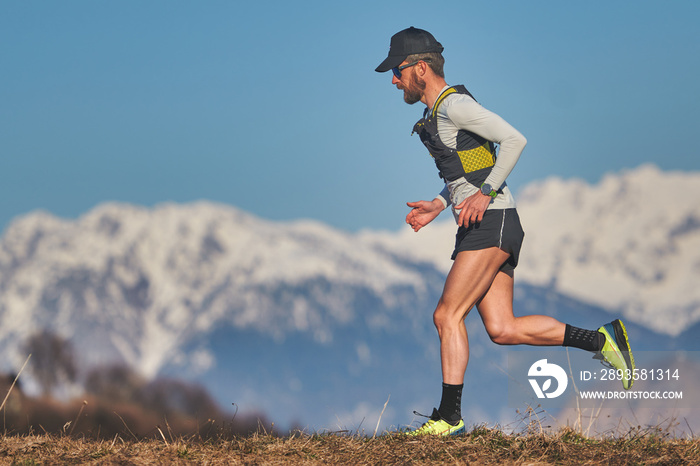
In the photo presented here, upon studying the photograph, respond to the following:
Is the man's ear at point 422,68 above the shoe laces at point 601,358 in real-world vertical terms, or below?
above

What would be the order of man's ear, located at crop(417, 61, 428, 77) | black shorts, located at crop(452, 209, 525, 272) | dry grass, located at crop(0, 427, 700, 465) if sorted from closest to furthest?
dry grass, located at crop(0, 427, 700, 465), black shorts, located at crop(452, 209, 525, 272), man's ear, located at crop(417, 61, 428, 77)

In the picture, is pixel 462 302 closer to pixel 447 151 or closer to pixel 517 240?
pixel 517 240

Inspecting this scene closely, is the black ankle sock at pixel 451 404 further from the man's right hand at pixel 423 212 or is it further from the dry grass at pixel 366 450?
the man's right hand at pixel 423 212

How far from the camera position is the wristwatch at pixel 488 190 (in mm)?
5348

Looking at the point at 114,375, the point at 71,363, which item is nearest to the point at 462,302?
the point at 71,363

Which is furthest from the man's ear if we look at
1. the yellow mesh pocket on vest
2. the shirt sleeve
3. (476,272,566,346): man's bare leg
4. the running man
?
(476,272,566,346): man's bare leg

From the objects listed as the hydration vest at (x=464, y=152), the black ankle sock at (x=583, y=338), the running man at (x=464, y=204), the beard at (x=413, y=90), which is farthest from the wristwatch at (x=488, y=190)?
the black ankle sock at (x=583, y=338)

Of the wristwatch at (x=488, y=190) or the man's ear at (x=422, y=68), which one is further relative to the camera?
the man's ear at (x=422, y=68)

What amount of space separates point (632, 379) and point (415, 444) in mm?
2214

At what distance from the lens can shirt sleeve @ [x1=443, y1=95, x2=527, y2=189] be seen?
5.28 m

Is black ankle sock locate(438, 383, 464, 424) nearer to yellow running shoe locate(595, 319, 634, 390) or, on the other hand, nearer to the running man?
the running man

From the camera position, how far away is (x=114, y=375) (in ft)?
153

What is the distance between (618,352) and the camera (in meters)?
6.11

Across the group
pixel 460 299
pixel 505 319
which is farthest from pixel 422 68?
pixel 505 319
